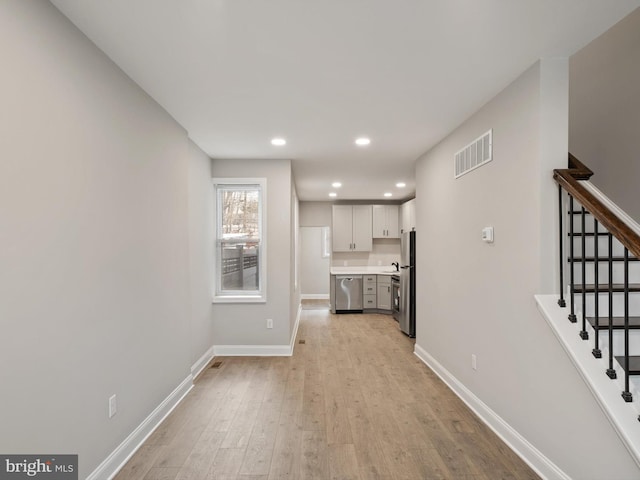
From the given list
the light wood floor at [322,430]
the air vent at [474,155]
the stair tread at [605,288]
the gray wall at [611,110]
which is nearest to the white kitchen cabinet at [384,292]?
the light wood floor at [322,430]

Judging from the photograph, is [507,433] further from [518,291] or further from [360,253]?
[360,253]

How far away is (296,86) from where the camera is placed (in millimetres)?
2564

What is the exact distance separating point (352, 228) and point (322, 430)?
226 inches

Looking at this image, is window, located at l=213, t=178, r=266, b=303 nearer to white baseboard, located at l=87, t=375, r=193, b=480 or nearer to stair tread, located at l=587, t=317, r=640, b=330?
white baseboard, located at l=87, t=375, r=193, b=480

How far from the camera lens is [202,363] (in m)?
4.13

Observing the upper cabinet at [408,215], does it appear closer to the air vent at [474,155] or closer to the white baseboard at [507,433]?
the air vent at [474,155]

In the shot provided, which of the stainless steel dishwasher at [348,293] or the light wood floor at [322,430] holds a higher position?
the stainless steel dishwasher at [348,293]

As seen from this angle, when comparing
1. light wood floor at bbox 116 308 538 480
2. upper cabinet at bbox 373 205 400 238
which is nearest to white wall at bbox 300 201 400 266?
upper cabinet at bbox 373 205 400 238

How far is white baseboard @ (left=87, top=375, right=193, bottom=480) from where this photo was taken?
2100 millimetres

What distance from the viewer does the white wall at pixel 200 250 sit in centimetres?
388

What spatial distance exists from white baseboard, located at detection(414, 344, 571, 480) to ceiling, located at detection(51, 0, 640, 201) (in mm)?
2434

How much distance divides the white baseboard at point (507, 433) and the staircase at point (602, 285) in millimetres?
693

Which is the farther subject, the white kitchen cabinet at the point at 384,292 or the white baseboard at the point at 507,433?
the white kitchen cabinet at the point at 384,292

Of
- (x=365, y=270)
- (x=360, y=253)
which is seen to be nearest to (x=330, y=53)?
(x=365, y=270)
